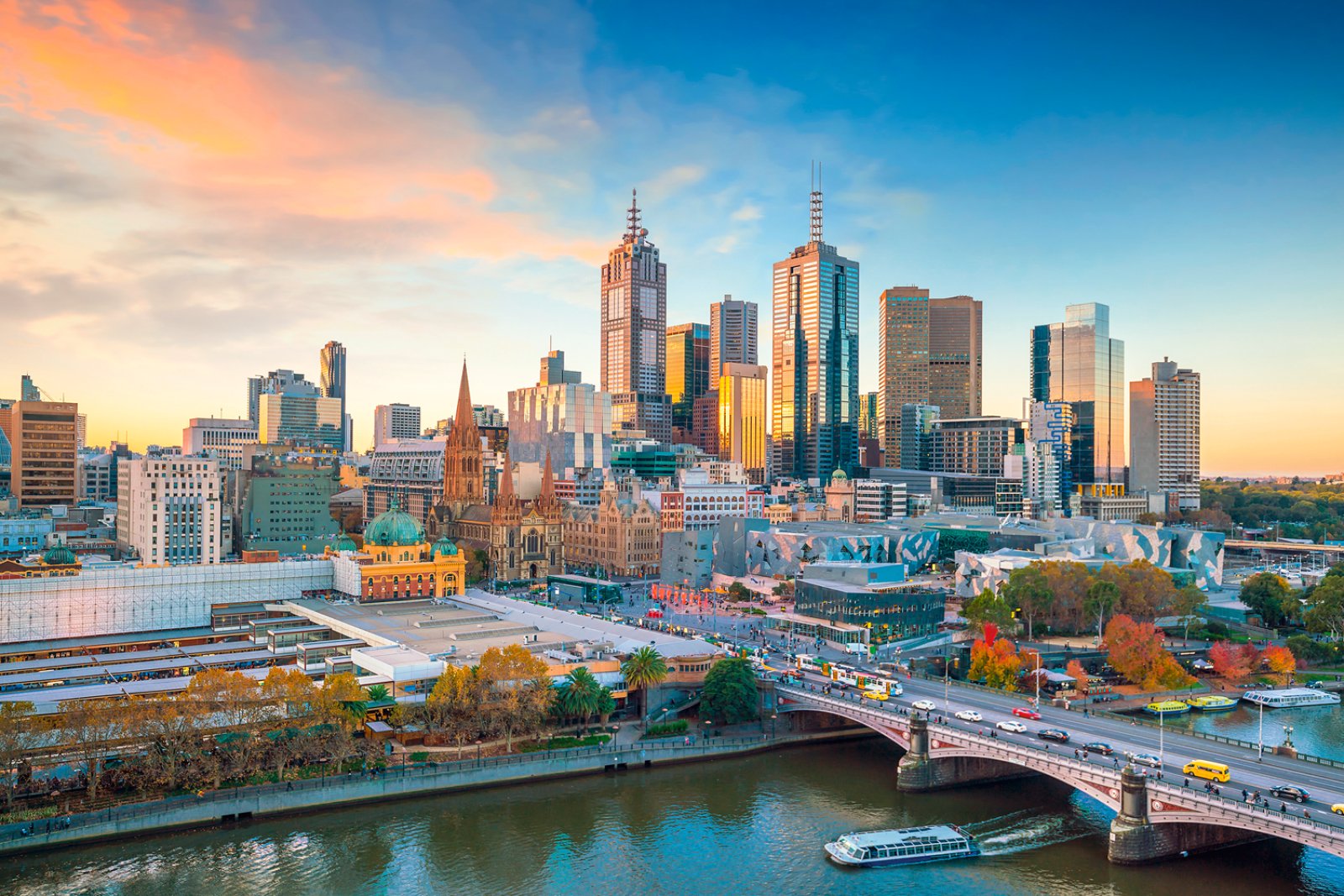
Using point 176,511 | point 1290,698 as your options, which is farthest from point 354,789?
point 176,511

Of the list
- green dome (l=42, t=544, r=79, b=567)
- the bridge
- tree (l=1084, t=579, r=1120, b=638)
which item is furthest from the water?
green dome (l=42, t=544, r=79, b=567)

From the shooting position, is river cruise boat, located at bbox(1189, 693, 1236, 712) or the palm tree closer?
the palm tree

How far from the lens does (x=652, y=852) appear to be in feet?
251

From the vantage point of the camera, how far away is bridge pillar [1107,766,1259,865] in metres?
72.6

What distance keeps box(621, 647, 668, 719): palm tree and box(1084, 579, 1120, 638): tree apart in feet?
234

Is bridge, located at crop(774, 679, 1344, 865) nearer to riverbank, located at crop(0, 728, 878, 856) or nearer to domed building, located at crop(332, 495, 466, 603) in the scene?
riverbank, located at crop(0, 728, 878, 856)

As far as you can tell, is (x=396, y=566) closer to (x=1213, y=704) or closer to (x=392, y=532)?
(x=392, y=532)

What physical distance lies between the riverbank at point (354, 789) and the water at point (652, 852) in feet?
3.47

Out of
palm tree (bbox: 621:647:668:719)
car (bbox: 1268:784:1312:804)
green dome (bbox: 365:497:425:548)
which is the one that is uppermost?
green dome (bbox: 365:497:425:548)

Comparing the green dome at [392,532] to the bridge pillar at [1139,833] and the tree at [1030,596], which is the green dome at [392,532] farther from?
the bridge pillar at [1139,833]

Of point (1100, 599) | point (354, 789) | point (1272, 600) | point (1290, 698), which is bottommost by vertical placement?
point (1290, 698)

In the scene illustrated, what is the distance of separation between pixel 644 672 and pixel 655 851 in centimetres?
2718

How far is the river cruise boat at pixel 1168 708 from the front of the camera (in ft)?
368

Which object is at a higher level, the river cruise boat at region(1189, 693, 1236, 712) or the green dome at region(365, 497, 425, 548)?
the green dome at region(365, 497, 425, 548)
